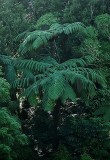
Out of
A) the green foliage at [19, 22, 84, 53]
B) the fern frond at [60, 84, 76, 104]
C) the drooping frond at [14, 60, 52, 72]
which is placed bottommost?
the fern frond at [60, 84, 76, 104]

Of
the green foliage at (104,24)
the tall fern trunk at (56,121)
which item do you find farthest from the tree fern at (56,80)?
the green foliage at (104,24)

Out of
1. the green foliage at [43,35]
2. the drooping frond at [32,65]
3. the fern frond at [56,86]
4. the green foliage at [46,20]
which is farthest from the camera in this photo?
the green foliage at [46,20]

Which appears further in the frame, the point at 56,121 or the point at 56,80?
the point at 56,121

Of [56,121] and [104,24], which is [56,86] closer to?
[56,121]

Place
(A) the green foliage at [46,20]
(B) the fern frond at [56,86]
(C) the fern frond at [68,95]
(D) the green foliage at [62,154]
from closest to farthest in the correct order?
1. (B) the fern frond at [56,86]
2. (C) the fern frond at [68,95]
3. (D) the green foliage at [62,154]
4. (A) the green foliage at [46,20]

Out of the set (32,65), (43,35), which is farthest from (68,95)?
(43,35)

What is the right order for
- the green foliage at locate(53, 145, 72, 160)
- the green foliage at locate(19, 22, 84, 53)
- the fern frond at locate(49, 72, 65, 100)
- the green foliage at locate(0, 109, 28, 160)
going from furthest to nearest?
the green foliage at locate(19, 22, 84, 53)
the green foliage at locate(53, 145, 72, 160)
the fern frond at locate(49, 72, 65, 100)
the green foliage at locate(0, 109, 28, 160)

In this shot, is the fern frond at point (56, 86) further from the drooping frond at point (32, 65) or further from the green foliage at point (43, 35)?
the green foliage at point (43, 35)

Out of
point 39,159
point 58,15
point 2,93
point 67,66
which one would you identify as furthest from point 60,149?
point 58,15

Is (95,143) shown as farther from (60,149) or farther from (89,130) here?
(60,149)

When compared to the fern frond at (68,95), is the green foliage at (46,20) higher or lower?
higher

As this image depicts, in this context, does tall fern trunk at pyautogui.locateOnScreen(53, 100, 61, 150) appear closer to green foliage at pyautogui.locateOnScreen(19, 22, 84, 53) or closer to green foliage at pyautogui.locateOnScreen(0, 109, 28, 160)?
green foliage at pyautogui.locateOnScreen(19, 22, 84, 53)

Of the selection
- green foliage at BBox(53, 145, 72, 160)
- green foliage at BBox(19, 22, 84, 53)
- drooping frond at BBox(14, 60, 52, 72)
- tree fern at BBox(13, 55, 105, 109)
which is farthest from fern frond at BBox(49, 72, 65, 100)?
green foliage at BBox(53, 145, 72, 160)

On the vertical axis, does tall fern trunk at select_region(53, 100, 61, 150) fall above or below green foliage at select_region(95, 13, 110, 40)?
below
